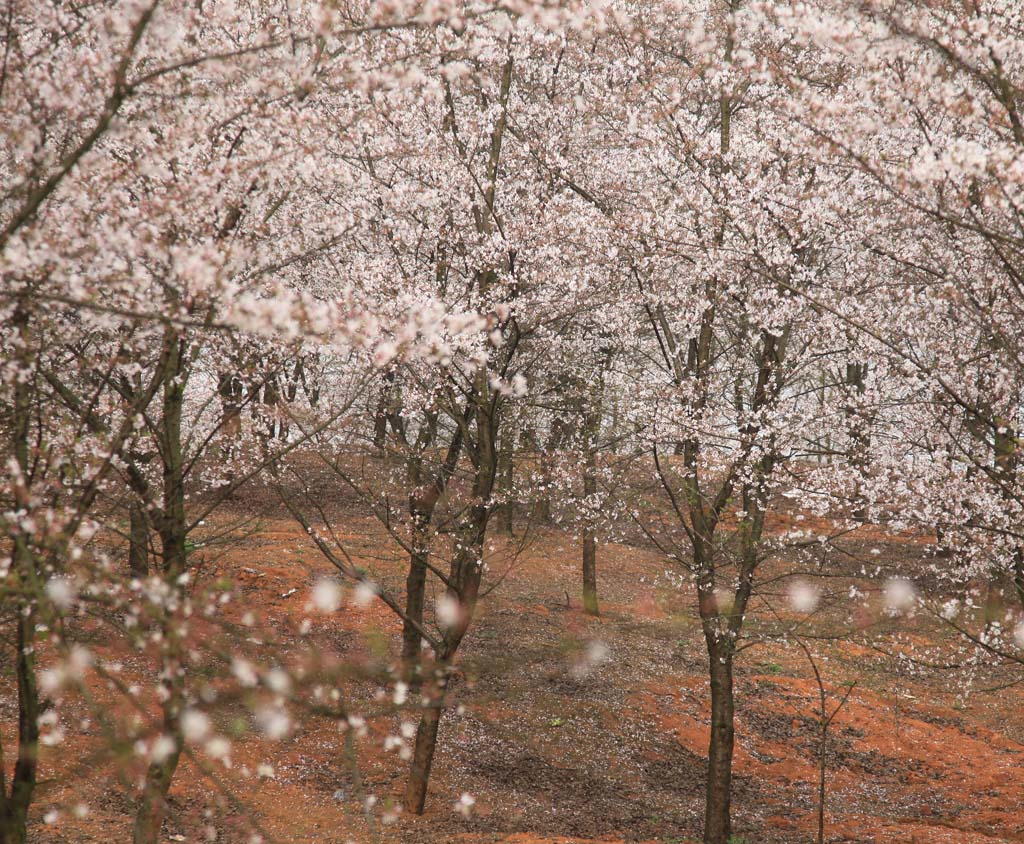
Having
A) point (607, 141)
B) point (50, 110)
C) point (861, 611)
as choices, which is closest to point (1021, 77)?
point (607, 141)

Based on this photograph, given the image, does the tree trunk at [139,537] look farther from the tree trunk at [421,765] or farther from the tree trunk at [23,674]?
the tree trunk at [421,765]

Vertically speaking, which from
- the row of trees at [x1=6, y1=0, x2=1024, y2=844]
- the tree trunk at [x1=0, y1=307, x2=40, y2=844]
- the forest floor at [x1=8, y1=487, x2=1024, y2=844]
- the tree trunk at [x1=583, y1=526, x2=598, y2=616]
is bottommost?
the forest floor at [x1=8, y1=487, x2=1024, y2=844]

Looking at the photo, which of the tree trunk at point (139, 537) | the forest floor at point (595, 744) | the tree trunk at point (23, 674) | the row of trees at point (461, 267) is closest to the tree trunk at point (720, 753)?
the row of trees at point (461, 267)

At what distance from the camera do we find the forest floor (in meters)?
10.0

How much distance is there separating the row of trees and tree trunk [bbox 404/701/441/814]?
2.4 inches

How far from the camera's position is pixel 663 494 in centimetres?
3045

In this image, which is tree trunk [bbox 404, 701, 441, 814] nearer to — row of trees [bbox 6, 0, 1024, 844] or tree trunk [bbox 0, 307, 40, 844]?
row of trees [bbox 6, 0, 1024, 844]

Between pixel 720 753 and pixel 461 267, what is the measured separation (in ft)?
26.2

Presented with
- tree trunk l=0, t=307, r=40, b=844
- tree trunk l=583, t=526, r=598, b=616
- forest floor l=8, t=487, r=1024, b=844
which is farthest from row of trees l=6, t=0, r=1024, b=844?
tree trunk l=583, t=526, r=598, b=616

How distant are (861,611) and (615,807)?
1034 cm

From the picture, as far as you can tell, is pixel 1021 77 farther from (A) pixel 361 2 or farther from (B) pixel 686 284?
(A) pixel 361 2

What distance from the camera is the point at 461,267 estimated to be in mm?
12891

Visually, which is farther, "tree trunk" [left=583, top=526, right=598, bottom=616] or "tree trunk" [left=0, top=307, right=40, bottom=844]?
"tree trunk" [left=583, top=526, right=598, bottom=616]

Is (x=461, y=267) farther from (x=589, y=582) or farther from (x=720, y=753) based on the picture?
(x=589, y=582)
